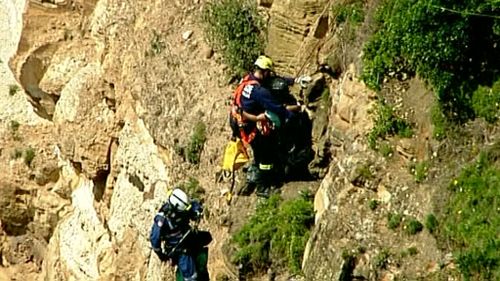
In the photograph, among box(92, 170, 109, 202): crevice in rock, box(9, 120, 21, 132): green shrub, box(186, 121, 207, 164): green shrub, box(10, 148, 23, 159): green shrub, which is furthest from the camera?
box(9, 120, 21, 132): green shrub

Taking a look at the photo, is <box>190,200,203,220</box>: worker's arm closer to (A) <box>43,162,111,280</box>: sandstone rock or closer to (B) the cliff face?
(B) the cliff face

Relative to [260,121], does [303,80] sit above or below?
above

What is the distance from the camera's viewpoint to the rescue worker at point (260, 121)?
46.7 ft

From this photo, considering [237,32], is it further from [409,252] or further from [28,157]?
[28,157]

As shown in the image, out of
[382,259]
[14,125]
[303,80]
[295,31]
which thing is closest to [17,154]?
[14,125]

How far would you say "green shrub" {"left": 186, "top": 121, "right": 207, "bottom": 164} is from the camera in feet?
54.8

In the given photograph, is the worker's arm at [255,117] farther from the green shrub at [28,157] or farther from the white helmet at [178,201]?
the green shrub at [28,157]

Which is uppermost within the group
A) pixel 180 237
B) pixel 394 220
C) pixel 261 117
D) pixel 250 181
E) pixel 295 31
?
pixel 295 31

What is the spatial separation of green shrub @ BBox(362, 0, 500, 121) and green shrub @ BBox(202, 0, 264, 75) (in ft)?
15.6

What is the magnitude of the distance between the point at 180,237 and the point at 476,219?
4.04 meters

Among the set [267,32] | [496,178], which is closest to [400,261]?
[496,178]

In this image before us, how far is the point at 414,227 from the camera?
1150 centimetres

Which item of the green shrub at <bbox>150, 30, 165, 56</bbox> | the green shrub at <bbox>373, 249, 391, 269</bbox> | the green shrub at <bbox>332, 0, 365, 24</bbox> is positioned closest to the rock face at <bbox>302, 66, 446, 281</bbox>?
A: the green shrub at <bbox>373, 249, 391, 269</bbox>

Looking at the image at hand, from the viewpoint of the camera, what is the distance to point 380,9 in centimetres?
1295
